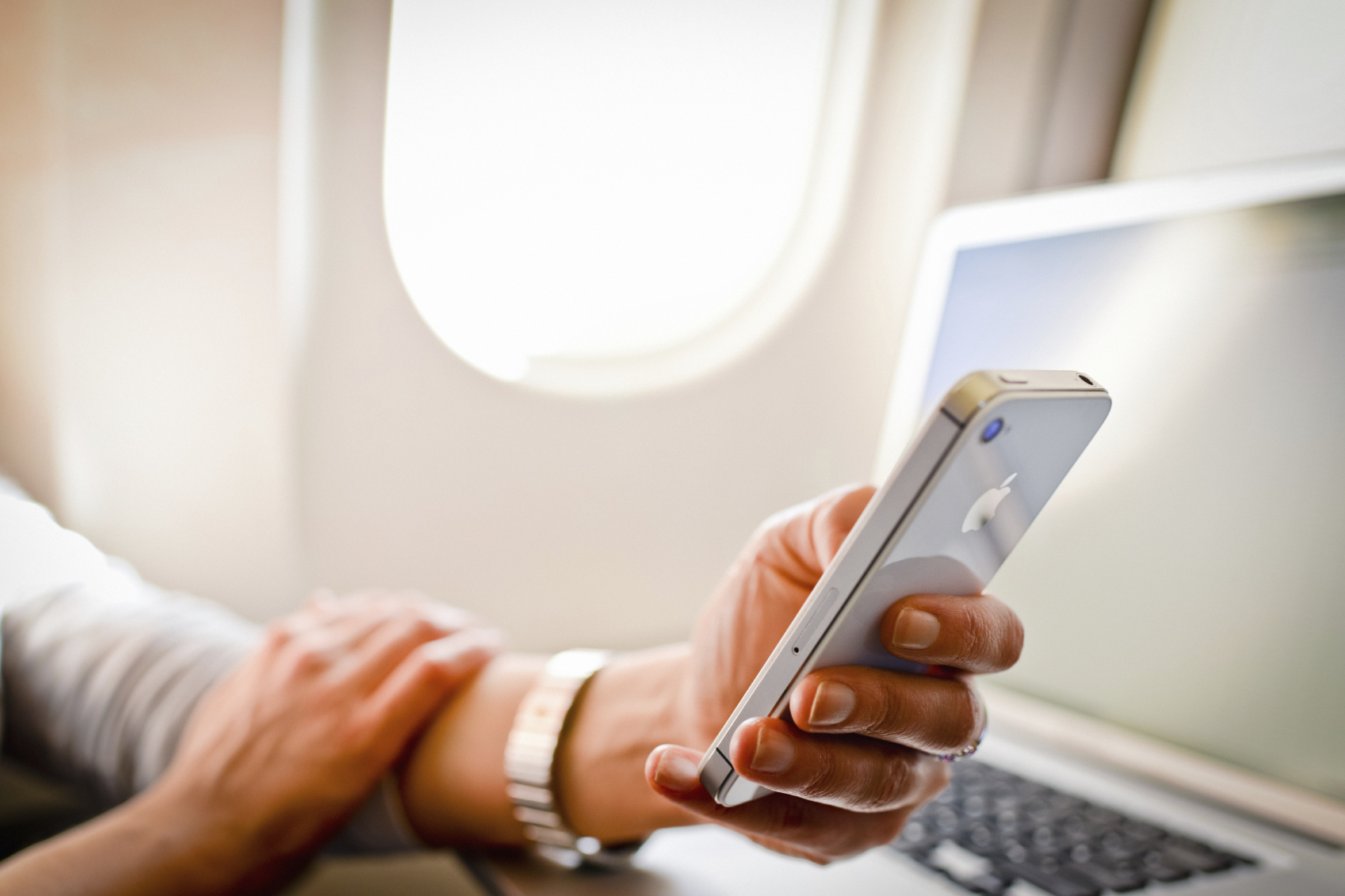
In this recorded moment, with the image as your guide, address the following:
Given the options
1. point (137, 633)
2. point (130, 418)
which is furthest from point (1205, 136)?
point (130, 418)

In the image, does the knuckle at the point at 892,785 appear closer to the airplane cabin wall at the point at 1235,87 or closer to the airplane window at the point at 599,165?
the airplane cabin wall at the point at 1235,87

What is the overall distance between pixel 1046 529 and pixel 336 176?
76cm

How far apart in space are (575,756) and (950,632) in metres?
0.31

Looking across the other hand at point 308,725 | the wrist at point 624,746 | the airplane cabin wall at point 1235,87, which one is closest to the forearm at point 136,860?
the other hand at point 308,725

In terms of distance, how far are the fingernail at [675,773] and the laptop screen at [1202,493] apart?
31 centimetres

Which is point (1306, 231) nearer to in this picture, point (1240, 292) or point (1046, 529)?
point (1240, 292)

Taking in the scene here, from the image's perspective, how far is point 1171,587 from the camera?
16.7 inches

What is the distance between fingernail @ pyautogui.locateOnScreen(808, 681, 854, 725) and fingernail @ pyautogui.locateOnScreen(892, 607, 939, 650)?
3cm

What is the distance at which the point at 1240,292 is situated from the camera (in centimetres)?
40

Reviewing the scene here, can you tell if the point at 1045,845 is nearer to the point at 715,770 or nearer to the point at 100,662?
the point at 715,770

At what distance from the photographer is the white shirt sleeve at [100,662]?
646 mm

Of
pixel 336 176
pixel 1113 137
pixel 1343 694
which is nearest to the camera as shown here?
pixel 1343 694

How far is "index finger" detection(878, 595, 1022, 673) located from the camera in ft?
0.87

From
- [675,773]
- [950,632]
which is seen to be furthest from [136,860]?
[950,632]
